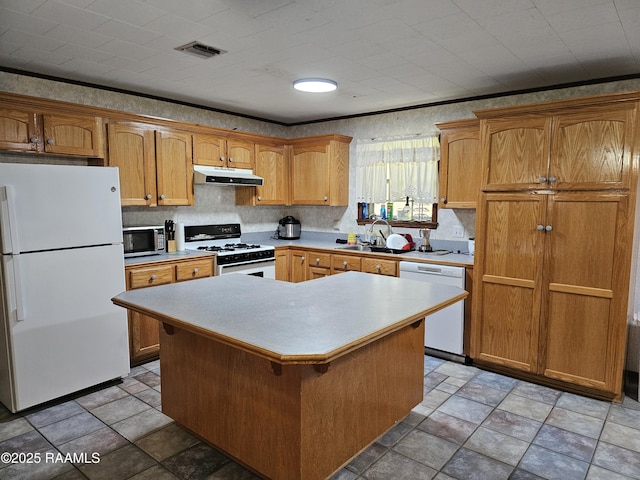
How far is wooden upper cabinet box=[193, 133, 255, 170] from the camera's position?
432 centimetres

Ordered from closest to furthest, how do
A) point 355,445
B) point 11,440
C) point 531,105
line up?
point 355,445
point 11,440
point 531,105

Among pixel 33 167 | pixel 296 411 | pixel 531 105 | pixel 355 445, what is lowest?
pixel 355 445

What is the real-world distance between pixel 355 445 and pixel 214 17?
244cm

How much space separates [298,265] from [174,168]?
173cm

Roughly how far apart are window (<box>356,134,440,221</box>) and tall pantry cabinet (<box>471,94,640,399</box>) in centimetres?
102

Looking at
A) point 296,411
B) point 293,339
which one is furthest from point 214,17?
point 296,411

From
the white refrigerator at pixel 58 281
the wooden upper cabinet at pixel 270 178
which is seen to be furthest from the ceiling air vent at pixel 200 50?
the wooden upper cabinet at pixel 270 178

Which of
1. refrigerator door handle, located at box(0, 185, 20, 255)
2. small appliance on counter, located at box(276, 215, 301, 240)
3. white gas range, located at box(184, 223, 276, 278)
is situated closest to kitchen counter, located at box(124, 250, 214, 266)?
white gas range, located at box(184, 223, 276, 278)

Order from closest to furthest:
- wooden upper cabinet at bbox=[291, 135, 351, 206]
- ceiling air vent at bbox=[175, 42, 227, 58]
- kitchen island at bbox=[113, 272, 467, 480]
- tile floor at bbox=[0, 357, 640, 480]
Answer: kitchen island at bbox=[113, 272, 467, 480]
tile floor at bbox=[0, 357, 640, 480]
ceiling air vent at bbox=[175, 42, 227, 58]
wooden upper cabinet at bbox=[291, 135, 351, 206]

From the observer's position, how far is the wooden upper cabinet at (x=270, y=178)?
497cm

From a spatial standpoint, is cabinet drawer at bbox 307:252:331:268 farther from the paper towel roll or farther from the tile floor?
the tile floor

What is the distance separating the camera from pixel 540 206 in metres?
3.19

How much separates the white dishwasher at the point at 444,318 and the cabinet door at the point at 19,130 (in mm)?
3207

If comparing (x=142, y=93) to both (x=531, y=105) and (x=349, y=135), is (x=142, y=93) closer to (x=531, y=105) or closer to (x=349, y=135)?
(x=349, y=135)
